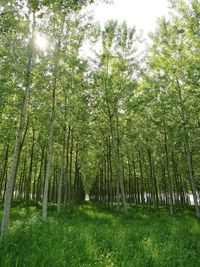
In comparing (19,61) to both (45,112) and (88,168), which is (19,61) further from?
(88,168)

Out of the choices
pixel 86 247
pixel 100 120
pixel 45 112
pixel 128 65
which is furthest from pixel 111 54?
pixel 86 247

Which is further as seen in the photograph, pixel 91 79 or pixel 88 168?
pixel 88 168

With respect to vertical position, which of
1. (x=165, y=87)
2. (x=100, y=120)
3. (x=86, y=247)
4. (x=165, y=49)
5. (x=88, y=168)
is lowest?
(x=86, y=247)

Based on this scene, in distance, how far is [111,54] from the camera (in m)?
19.8

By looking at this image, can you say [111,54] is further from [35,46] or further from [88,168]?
[88,168]

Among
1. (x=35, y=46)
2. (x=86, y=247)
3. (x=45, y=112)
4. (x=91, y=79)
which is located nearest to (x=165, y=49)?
(x=91, y=79)

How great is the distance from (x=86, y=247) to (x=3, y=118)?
14.9 metres

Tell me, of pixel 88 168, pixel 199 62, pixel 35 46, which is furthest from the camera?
pixel 88 168

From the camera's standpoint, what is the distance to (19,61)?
9203 mm

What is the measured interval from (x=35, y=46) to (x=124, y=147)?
2002 cm

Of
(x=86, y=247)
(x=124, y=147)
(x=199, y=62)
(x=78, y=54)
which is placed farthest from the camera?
(x=124, y=147)

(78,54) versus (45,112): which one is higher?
(78,54)

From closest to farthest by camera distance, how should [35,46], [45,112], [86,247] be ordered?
[86,247] → [35,46] → [45,112]

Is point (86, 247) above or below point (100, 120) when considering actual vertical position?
below
